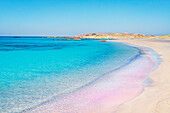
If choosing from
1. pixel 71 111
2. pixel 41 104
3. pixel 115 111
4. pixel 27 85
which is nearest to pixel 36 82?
pixel 27 85

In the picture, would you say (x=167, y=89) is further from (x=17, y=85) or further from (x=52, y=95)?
(x=17, y=85)

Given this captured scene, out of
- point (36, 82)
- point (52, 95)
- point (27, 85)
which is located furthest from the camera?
point (36, 82)

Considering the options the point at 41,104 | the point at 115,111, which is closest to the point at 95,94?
the point at 115,111

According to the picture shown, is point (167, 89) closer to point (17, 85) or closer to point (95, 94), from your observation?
point (95, 94)

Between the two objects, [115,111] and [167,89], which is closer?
[115,111]

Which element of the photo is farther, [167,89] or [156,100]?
[167,89]

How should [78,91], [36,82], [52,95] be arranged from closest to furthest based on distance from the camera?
[52,95]
[78,91]
[36,82]

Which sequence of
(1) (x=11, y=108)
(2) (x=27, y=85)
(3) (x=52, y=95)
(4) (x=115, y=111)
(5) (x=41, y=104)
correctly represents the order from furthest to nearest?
(2) (x=27, y=85)
(3) (x=52, y=95)
(5) (x=41, y=104)
(1) (x=11, y=108)
(4) (x=115, y=111)

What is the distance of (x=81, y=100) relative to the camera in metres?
6.88

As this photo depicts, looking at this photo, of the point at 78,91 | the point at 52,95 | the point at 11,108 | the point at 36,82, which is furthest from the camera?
the point at 36,82

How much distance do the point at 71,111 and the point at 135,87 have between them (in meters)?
4.22

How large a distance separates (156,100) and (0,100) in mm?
6664

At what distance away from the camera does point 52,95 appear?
24.9ft

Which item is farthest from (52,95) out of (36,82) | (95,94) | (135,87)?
(135,87)
